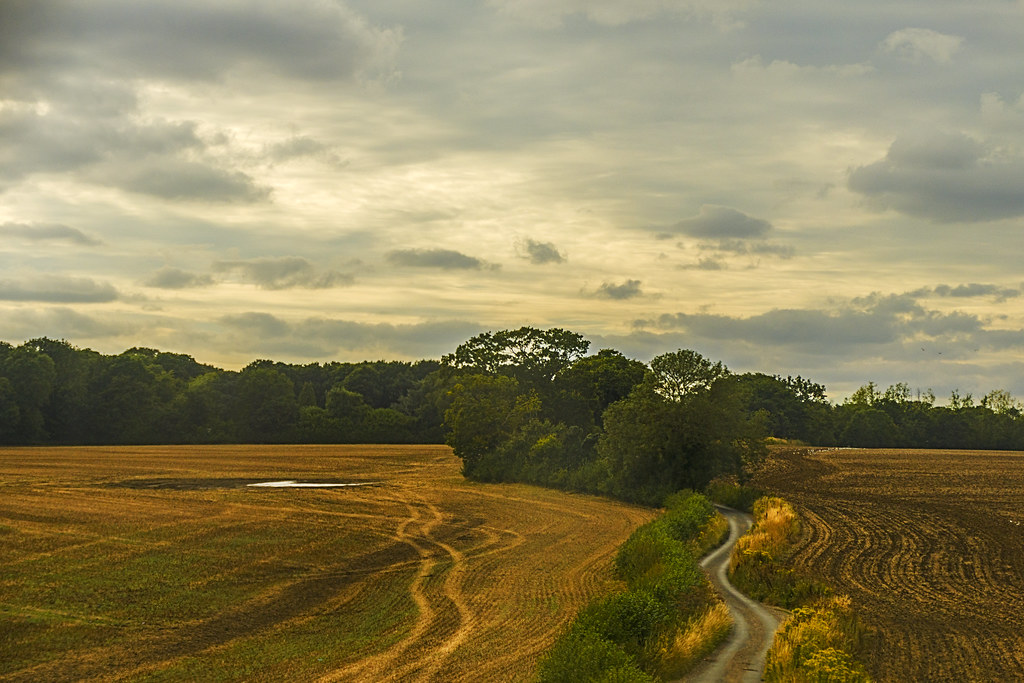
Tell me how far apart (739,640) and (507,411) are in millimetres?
58518

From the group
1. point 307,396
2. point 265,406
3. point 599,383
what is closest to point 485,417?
point 599,383

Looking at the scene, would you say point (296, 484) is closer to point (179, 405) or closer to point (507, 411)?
point (507, 411)

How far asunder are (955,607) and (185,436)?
123072mm

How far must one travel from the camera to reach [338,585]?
36.7 m

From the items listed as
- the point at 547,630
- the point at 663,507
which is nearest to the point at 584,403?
the point at 663,507

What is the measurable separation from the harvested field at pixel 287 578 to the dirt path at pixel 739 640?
494 cm

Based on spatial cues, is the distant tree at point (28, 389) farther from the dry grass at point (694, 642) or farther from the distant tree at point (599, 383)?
the dry grass at point (694, 642)

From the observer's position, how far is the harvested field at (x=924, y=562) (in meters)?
26.2

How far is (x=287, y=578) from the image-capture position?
37.1 meters

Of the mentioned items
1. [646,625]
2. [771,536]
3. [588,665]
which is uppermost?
[588,665]

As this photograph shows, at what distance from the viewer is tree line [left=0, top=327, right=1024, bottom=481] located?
6988 cm

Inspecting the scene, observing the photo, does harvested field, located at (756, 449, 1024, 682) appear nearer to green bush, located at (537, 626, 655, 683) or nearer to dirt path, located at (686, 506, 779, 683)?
dirt path, located at (686, 506, 779, 683)

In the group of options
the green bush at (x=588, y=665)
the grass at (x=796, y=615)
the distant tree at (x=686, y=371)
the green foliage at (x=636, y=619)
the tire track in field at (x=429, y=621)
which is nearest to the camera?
the green bush at (x=588, y=665)

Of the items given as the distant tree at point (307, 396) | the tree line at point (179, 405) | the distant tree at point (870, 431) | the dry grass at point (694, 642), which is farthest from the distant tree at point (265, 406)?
the dry grass at point (694, 642)
